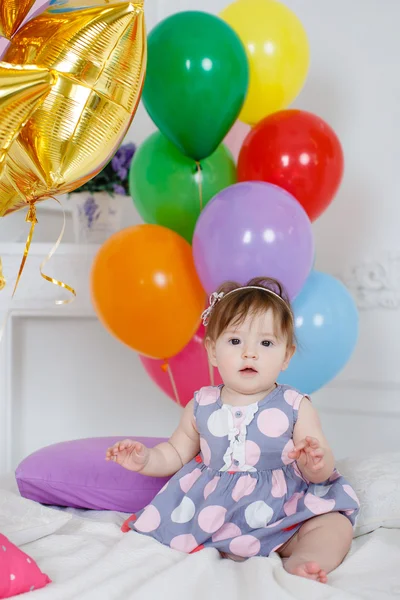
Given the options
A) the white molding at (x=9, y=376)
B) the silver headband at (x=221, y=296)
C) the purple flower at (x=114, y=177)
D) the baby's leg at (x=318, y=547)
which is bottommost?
the white molding at (x=9, y=376)

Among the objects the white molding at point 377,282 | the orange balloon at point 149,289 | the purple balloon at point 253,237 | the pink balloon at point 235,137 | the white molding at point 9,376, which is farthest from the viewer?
the white molding at point 9,376

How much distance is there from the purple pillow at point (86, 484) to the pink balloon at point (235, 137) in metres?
1.06

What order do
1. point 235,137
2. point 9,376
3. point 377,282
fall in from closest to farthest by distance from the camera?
point 235,137 < point 377,282 < point 9,376

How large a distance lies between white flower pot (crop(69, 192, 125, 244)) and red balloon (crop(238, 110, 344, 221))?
0.65 m

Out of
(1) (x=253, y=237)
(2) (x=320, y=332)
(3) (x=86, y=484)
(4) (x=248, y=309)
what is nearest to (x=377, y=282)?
(2) (x=320, y=332)

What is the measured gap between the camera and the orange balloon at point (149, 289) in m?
1.76

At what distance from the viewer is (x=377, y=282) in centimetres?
236

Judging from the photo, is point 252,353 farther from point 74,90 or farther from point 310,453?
point 74,90

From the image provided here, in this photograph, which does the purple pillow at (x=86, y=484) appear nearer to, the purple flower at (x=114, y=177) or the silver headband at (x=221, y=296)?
the silver headband at (x=221, y=296)

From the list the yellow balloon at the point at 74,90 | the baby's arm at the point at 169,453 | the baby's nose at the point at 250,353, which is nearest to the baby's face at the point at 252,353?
the baby's nose at the point at 250,353

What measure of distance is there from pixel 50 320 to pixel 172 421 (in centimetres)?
54

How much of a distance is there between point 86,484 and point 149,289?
481mm

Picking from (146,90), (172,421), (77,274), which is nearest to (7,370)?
(77,274)

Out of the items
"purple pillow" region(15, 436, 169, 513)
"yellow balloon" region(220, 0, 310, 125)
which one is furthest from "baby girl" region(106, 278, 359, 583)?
"yellow balloon" region(220, 0, 310, 125)
